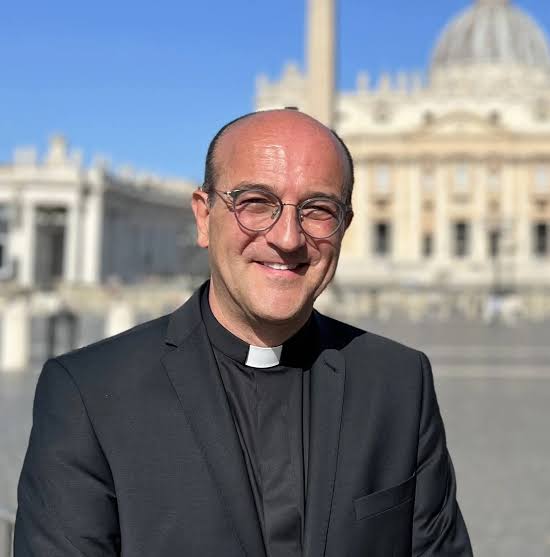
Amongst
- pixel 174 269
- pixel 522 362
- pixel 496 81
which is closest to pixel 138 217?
pixel 174 269

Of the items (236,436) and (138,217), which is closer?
(236,436)

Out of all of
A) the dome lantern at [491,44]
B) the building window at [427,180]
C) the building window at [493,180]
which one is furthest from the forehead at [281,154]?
the dome lantern at [491,44]

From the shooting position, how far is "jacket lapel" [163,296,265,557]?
1.88 metres

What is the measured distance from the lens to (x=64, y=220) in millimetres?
50469

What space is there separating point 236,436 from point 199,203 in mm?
537

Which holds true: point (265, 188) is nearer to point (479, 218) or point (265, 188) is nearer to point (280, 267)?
point (280, 267)

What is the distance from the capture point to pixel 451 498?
2.15m

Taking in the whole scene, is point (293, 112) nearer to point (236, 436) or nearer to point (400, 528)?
point (236, 436)

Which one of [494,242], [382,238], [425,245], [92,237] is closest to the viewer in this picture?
[92,237]

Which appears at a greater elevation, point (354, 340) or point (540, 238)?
point (540, 238)

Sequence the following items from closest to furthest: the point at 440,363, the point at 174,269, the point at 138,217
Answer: the point at 440,363 → the point at 138,217 → the point at 174,269

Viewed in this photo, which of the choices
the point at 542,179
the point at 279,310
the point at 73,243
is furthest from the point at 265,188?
the point at 542,179

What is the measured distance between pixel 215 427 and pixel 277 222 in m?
0.42

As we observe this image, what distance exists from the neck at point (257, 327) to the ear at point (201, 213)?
0.17m
